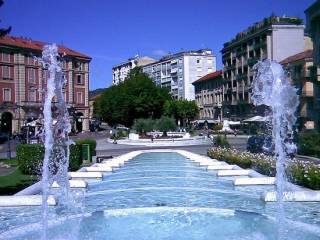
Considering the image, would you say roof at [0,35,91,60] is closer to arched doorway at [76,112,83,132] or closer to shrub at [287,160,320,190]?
arched doorway at [76,112,83,132]

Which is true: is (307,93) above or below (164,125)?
above

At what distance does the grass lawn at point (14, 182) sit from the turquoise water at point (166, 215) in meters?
2.17

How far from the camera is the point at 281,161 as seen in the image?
35.2ft

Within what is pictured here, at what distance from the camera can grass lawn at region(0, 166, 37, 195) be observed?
15.4m

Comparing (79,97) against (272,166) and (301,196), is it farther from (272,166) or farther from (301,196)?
(301,196)

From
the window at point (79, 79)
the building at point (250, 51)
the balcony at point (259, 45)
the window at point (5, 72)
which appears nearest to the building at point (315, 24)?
the building at point (250, 51)

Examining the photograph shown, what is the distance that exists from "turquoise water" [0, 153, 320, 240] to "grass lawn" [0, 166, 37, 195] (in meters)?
2.17

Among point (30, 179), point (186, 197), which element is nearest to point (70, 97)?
point (30, 179)

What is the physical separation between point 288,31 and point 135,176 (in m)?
65.5

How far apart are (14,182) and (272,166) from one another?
9.12m

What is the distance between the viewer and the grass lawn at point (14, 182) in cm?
1538

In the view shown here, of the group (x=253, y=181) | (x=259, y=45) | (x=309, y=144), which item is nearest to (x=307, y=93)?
(x=259, y=45)

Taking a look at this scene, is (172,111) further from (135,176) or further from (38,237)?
(38,237)

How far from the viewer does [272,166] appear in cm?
1811
